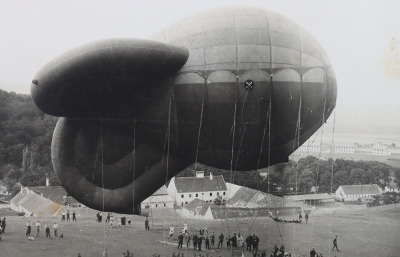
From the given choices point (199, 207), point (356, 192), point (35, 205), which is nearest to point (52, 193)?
point (35, 205)

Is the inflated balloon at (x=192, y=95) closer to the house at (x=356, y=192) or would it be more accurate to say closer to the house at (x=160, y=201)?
the house at (x=160, y=201)

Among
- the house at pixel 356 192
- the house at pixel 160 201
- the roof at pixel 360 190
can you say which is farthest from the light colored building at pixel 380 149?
the house at pixel 160 201

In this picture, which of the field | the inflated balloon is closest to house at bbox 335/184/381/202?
the field

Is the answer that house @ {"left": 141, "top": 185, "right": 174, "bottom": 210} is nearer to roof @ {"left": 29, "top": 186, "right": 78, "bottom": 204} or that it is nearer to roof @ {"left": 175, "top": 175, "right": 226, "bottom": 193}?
roof @ {"left": 175, "top": 175, "right": 226, "bottom": 193}

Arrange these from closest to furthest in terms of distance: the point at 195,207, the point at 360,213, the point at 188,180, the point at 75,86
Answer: the point at 75,86 → the point at 360,213 → the point at 195,207 → the point at 188,180

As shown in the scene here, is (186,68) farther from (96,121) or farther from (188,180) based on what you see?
(188,180)

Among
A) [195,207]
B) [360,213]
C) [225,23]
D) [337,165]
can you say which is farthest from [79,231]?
[337,165]

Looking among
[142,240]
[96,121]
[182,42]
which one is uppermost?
[182,42]
